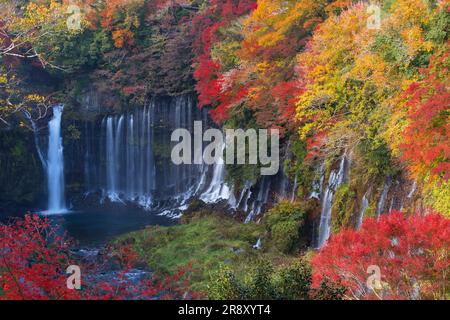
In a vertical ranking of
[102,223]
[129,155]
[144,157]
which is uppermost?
[129,155]

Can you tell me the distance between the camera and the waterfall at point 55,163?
31094 millimetres

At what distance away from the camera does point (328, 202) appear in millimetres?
18359

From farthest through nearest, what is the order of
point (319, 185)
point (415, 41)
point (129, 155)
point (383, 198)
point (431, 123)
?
point (129, 155)
point (319, 185)
point (383, 198)
point (415, 41)
point (431, 123)

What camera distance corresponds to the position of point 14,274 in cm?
935

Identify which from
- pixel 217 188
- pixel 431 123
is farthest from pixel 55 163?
pixel 431 123

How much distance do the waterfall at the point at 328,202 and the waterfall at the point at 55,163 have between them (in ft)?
58.5

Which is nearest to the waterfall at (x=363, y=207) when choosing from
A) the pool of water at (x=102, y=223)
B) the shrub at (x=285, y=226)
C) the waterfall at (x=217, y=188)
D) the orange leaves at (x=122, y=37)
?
the shrub at (x=285, y=226)

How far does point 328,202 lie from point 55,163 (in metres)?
19.1

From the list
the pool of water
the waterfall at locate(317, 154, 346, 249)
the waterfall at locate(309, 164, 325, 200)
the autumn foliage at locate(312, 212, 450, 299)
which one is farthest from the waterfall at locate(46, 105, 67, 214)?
the autumn foliage at locate(312, 212, 450, 299)

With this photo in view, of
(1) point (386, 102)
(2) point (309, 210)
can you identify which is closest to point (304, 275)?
(1) point (386, 102)

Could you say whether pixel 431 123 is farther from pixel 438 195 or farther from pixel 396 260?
pixel 396 260

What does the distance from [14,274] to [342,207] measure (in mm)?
10956

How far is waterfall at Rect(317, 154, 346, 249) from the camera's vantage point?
17969 mm

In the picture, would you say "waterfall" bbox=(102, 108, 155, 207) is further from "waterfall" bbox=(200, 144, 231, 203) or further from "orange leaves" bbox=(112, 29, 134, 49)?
"waterfall" bbox=(200, 144, 231, 203)
